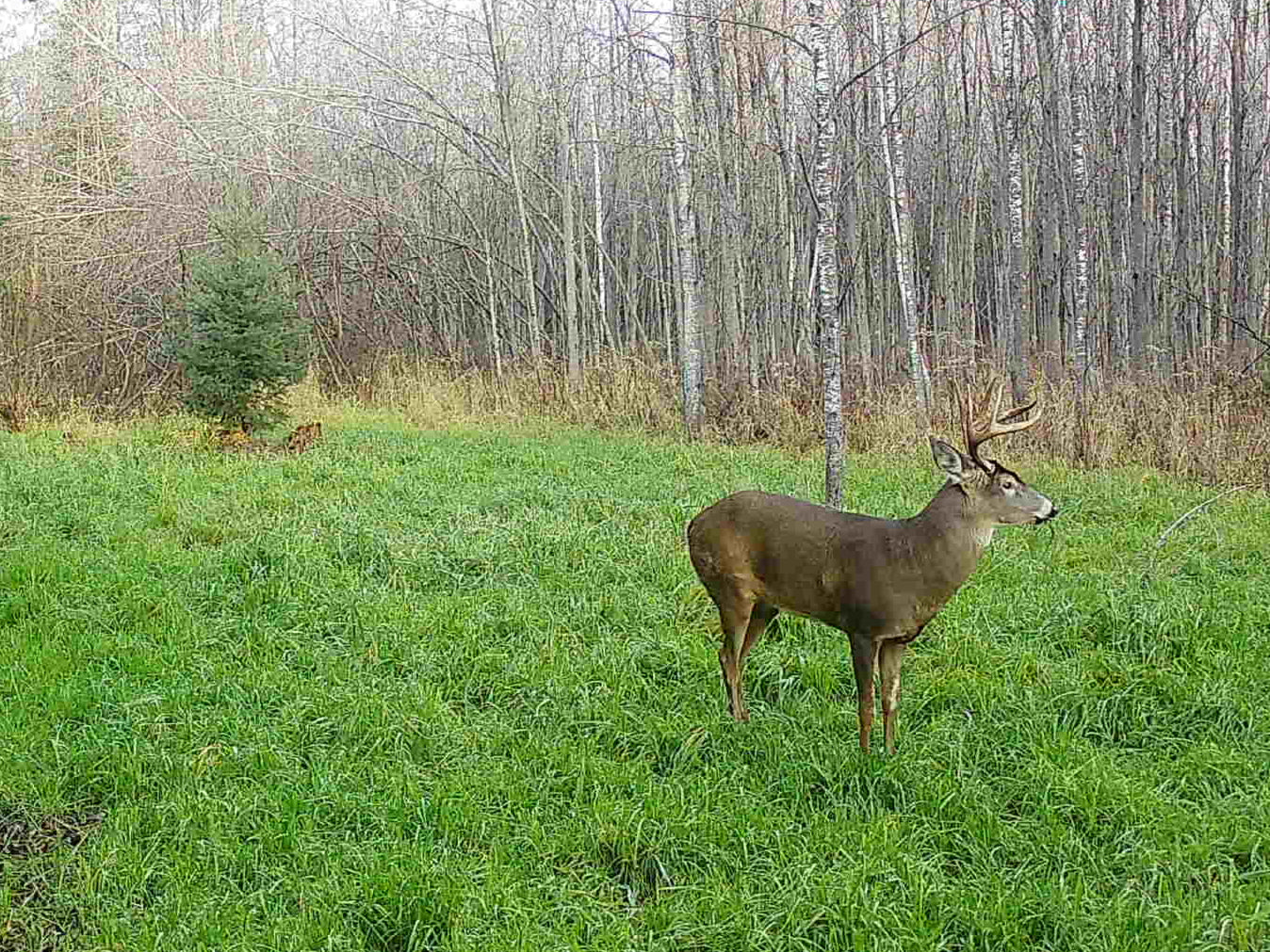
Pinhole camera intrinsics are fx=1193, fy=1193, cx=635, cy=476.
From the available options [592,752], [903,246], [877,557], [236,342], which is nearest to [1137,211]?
[903,246]

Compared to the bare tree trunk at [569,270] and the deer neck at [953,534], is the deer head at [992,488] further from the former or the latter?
the bare tree trunk at [569,270]

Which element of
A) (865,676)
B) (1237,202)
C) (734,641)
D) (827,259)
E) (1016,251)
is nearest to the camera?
(865,676)

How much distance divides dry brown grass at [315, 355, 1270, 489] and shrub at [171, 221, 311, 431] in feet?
9.96

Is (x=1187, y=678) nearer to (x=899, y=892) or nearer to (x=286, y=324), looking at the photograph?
(x=899, y=892)

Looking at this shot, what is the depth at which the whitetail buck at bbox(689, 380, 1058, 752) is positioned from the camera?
408 centimetres

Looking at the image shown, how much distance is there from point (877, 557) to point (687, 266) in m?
8.87

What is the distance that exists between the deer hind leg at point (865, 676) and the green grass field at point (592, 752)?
120 millimetres

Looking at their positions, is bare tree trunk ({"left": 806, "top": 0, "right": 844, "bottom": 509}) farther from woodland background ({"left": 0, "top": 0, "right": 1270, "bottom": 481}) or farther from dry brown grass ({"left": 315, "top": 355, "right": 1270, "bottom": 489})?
woodland background ({"left": 0, "top": 0, "right": 1270, "bottom": 481})

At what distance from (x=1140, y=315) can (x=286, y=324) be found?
28.6 ft

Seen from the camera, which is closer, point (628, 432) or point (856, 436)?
point (856, 436)

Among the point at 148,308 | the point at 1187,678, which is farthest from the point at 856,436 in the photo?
the point at 148,308

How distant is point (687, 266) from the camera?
1262 centimetres

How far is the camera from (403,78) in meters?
15.4

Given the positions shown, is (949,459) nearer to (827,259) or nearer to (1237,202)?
(827,259)
